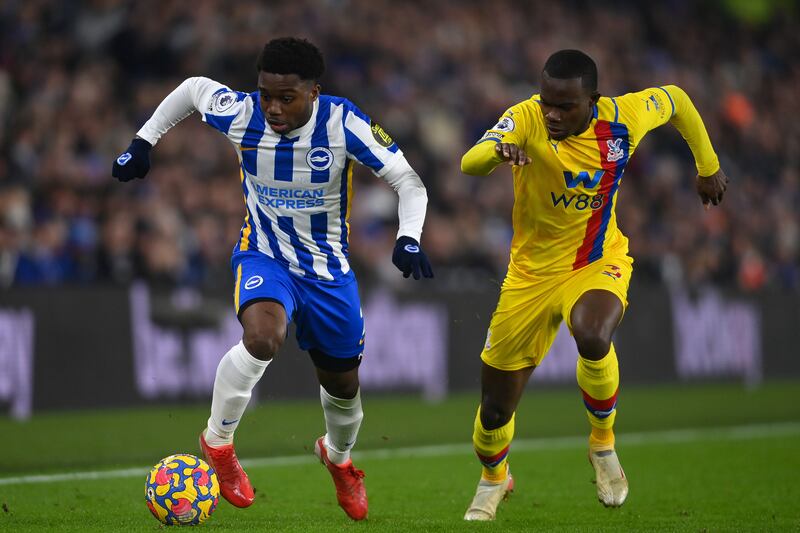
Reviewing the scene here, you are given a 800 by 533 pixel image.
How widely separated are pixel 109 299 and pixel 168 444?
2.82 meters

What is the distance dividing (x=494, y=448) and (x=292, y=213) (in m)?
1.87

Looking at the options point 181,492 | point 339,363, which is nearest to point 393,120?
point 339,363

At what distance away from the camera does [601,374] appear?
7.29 metres

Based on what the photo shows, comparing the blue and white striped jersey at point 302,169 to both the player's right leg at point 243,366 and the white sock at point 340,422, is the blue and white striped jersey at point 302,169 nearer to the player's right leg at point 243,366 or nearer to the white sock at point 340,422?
the player's right leg at point 243,366

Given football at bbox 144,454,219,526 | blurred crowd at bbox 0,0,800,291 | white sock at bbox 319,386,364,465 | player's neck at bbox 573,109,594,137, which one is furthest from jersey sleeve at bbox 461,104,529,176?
blurred crowd at bbox 0,0,800,291

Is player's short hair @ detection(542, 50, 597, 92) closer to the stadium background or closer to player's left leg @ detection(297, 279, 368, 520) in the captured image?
player's left leg @ detection(297, 279, 368, 520)

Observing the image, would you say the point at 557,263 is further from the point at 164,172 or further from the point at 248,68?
the point at 248,68

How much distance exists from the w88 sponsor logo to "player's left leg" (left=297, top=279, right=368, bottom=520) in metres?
1.27

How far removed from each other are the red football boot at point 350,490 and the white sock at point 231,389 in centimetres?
90

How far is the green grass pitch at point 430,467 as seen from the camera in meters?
7.43

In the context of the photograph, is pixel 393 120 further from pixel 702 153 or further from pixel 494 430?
pixel 494 430

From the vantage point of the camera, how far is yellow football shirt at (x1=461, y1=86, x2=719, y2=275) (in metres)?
7.43

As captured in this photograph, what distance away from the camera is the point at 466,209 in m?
18.8

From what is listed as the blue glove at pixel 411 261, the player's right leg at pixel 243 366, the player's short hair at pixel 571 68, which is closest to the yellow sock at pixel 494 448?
the blue glove at pixel 411 261
